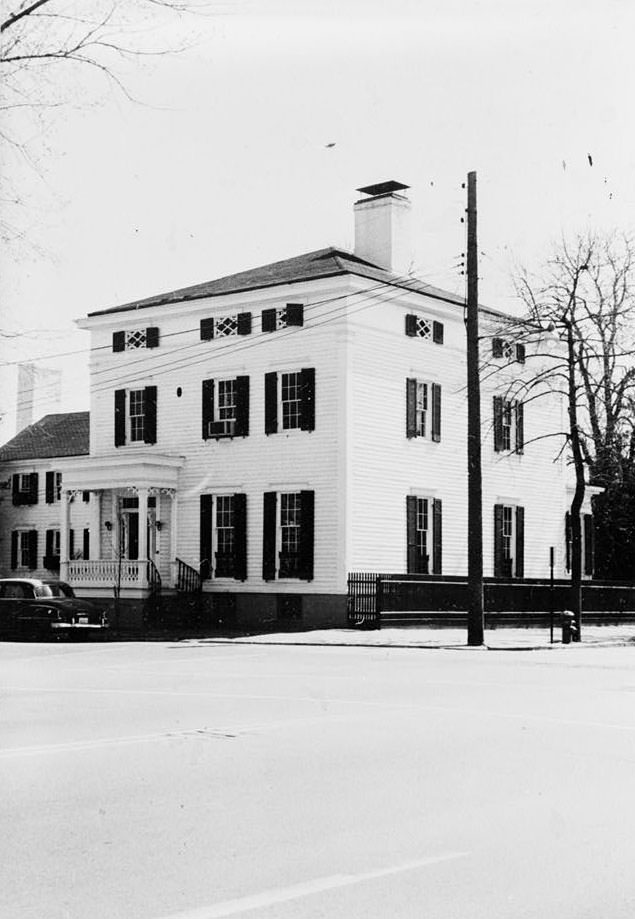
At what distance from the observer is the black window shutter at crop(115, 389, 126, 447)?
39688 mm

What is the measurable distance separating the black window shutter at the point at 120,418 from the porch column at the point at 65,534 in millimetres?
2301

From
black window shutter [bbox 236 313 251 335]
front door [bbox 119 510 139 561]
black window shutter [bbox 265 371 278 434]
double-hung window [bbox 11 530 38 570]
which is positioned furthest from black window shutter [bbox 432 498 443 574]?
double-hung window [bbox 11 530 38 570]

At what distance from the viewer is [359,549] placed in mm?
34500

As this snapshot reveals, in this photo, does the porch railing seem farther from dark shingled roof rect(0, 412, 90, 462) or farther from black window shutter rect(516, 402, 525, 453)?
dark shingled roof rect(0, 412, 90, 462)

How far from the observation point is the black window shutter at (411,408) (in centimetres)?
3631

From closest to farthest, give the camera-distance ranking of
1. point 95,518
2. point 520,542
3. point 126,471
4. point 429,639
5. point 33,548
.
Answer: point 429,639 → point 126,471 → point 95,518 → point 520,542 → point 33,548

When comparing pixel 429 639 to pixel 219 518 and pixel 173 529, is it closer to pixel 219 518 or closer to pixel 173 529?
pixel 219 518

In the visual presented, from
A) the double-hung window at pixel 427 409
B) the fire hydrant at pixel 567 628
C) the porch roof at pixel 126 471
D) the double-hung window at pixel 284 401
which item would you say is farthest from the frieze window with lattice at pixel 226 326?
the fire hydrant at pixel 567 628

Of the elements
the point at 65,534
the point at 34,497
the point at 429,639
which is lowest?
the point at 429,639

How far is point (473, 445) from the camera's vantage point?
2677cm

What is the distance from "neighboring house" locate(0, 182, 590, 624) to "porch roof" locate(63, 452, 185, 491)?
0.05m

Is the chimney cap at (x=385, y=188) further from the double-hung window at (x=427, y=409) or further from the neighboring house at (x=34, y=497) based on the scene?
the neighboring house at (x=34, y=497)

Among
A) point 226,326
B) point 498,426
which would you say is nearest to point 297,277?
point 226,326

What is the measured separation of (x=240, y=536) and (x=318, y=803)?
28362mm
